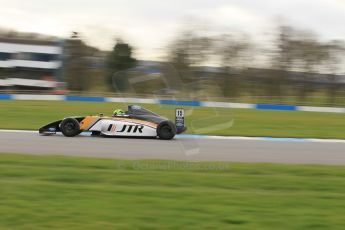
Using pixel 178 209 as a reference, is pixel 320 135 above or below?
below

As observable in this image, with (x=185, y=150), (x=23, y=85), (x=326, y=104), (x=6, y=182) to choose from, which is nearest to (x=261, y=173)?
(x=185, y=150)

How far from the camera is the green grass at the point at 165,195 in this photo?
475 centimetres

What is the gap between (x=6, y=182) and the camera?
20.7 feet

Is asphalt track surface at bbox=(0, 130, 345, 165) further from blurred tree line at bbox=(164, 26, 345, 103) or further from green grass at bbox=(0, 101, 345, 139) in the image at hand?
blurred tree line at bbox=(164, 26, 345, 103)

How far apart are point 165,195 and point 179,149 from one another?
4.83 metres

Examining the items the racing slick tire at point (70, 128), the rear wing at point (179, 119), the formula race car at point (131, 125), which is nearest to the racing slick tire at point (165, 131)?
the formula race car at point (131, 125)

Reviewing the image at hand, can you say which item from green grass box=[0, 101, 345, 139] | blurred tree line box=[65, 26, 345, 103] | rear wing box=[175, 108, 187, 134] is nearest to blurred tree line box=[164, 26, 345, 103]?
blurred tree line box=[65, 26, 345, 103]

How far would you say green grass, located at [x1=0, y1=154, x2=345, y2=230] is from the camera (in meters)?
4.75

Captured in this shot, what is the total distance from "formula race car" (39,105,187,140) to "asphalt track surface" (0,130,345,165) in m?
0.24

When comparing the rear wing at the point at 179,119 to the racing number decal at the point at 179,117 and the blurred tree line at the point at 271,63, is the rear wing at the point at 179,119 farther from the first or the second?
the blurred tree line at the point at 271,63

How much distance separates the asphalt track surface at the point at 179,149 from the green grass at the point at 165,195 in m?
0.96

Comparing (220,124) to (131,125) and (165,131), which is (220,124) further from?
(131,125)

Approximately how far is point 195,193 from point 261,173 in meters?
2.21

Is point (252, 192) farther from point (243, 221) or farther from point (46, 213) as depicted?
point (46, 213)
